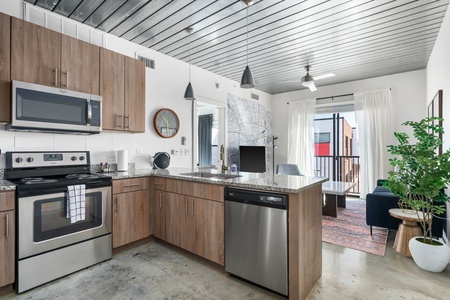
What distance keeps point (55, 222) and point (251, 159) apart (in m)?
3.99

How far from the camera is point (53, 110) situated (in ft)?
7.95

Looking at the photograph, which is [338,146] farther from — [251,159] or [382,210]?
[382,210]

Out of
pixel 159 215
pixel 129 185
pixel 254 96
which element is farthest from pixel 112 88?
pixel 254 96

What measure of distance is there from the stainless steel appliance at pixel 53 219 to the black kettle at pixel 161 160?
1.05m

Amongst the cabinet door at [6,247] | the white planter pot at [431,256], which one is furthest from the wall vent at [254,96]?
the cabinet door at [6,247]

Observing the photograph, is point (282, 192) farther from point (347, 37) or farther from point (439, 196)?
point (347, 37)

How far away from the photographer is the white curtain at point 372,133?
4.99m

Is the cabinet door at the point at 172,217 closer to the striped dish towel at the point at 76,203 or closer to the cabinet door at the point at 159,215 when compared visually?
the cabinet door at the point at 159,215

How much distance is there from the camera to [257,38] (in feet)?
11.0

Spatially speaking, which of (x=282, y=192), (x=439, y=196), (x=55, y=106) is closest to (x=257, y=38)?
(x=282, y=192)

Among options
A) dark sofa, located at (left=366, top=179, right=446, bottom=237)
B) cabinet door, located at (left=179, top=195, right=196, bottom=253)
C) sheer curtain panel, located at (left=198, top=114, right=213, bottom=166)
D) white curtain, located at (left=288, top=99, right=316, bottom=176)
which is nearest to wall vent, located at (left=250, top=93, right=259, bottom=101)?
white curtain, located at (left=288, top=99, right=316, bottom=176)

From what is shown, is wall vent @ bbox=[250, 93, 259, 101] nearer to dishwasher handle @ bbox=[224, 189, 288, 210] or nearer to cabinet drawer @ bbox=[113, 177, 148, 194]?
cabinet drawer @ bbox=[113, 177, 148, 194]

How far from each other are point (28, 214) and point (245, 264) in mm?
1966

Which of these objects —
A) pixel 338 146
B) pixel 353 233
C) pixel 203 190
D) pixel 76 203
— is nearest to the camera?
pixel 76 203
